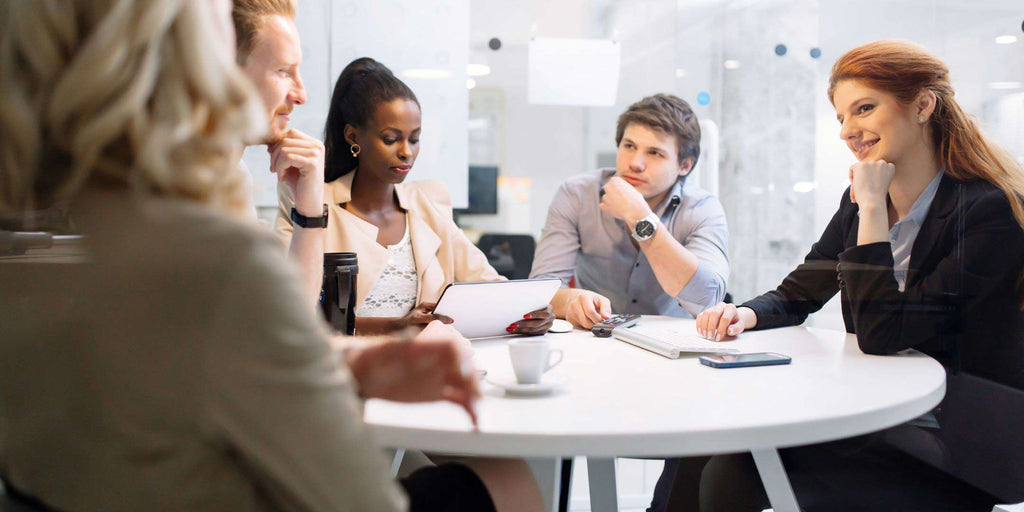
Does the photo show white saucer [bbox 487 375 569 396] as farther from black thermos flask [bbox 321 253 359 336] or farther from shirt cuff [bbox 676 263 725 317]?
shirt cuff [bbox 676 263 725 317]

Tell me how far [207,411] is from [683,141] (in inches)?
88.8

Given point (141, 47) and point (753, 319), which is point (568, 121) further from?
point (141, 47)

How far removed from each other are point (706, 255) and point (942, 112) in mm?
842

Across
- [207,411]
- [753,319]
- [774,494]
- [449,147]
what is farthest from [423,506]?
[449,147]

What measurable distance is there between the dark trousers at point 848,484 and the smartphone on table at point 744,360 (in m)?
0.20

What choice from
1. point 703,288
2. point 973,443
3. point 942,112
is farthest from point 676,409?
point 703,288

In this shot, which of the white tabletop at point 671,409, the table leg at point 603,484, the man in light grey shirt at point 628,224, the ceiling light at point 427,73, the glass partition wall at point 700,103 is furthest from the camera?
the ceiling light at point 427,73

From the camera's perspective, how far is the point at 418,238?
2221 mm

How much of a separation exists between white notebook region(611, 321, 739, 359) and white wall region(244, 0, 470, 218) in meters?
1.65

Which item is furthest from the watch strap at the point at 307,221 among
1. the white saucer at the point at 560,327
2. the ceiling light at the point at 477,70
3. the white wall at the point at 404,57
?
the ceiling light at the point at 477,70

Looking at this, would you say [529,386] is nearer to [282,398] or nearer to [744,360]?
[744,360]

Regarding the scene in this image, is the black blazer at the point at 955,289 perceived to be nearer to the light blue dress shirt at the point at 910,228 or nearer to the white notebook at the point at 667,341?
the light blue dress shirt at the point at 910,228

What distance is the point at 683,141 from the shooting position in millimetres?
2609

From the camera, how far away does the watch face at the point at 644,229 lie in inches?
90.7
